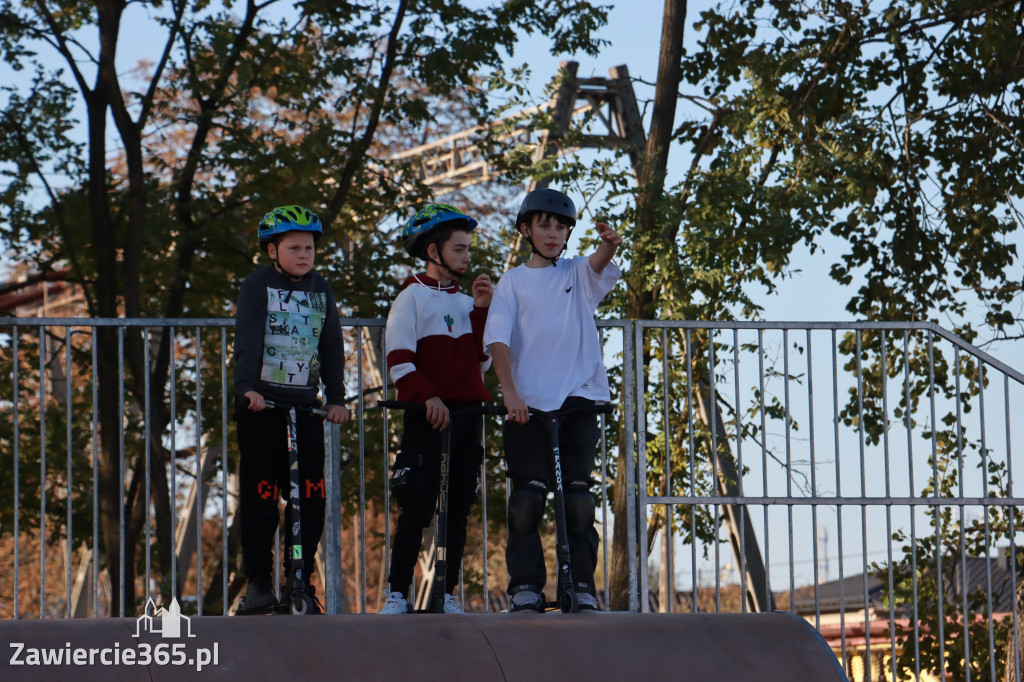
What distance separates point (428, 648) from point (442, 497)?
1.35m

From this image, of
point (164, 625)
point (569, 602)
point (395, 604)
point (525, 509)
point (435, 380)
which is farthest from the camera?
point (435, 380)

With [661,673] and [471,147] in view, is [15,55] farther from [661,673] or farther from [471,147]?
[661,673]

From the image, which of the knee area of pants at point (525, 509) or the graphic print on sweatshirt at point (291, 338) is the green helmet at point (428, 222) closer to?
the graphic print on sweatshirt at point (291, 338)

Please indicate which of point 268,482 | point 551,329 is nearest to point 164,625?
point 268,482

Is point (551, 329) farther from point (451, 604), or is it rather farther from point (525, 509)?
point (451, 604)

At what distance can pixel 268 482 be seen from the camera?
16.9 feet

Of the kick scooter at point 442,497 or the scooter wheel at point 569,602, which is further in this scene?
the kick scooter at point 442,497

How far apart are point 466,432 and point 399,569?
0.62 metres

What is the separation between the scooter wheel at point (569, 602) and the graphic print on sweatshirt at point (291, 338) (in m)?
1.37

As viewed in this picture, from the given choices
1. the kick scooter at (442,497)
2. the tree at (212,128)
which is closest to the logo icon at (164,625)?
A: the kick scooter at (442,497)

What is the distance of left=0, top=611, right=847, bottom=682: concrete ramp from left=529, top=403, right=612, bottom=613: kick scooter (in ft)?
1.83

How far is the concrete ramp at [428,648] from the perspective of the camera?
3.55m

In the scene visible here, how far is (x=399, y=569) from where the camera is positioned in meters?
5.32

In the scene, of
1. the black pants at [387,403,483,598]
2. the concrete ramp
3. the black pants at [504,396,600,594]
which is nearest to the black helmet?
the black pants at [504,396,600,594]
